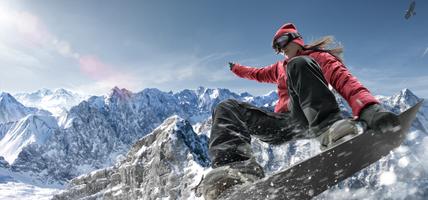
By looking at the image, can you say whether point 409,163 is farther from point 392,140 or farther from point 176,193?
point 176,193

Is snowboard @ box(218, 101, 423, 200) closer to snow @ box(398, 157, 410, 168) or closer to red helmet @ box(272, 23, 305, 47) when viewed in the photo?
snow @ box(398, 157, 410, 168)

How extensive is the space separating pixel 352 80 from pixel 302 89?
0.65 m

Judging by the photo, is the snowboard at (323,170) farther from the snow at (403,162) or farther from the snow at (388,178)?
the snow at (403,162)

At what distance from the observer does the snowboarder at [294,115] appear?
4.74 metres

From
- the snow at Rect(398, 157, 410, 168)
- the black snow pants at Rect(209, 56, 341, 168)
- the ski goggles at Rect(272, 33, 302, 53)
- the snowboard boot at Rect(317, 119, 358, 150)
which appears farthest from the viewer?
the ski goggles at Rect(272, 33, 302, 53)

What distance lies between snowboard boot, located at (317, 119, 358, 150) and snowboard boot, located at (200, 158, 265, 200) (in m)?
0.96

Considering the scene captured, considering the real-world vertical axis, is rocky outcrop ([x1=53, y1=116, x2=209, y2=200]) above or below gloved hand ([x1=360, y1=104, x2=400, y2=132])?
above

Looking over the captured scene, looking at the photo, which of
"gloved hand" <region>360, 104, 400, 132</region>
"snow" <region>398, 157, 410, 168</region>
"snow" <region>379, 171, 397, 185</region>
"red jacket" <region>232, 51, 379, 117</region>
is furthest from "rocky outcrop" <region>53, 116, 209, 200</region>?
"gloved hand" <region>360, 104, 400, 132</region>

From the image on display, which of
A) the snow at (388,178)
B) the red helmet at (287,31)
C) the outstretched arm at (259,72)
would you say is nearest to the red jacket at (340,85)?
the red helmet at (287,31)

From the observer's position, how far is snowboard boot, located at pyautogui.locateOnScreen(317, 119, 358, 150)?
14.7ft

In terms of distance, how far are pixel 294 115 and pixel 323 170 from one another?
1.58 metres

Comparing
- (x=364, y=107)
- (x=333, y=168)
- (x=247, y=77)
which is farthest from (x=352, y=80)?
(x=247, y=77)

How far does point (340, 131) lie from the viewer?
14.8 feet

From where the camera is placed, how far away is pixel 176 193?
164 m
